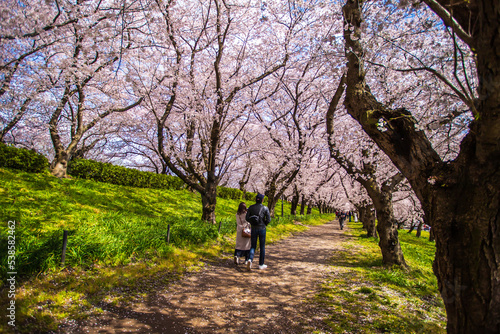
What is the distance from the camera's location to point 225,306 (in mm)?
4270

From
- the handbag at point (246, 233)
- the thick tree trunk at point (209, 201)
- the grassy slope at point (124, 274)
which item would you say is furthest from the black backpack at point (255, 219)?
the thick tree trunk at point (209, 201)

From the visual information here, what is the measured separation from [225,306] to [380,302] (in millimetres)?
2990

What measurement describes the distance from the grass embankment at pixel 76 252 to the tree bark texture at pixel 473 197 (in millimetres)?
4579

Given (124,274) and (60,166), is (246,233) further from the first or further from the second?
(60,166)

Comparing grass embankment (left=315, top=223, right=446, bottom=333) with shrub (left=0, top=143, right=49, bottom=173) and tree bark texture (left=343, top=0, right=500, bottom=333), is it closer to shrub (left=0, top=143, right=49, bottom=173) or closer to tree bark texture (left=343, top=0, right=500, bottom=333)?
tree bark texture (left=343, top=0, right=500, bottom=333)

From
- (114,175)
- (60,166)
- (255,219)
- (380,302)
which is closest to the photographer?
(380,302)

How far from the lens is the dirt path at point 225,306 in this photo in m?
3.49

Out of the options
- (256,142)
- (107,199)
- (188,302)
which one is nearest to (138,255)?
(188,302)

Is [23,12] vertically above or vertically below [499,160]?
above

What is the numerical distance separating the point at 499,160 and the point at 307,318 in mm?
3348

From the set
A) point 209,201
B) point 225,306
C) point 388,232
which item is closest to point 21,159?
point 209,201

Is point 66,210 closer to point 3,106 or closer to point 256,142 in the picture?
point 3,106

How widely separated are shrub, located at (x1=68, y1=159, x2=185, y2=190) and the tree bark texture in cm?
1458

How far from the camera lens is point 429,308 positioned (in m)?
4.88
